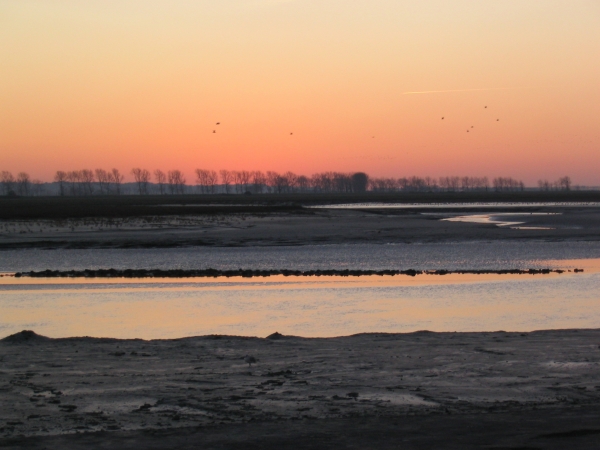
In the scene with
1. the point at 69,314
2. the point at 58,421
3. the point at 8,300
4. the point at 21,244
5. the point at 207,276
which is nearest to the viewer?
the point at 58,421

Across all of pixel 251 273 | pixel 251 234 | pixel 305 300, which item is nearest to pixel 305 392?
pixel 305 300

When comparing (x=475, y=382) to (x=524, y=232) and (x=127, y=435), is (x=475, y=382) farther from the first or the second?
(x=524, y=232)

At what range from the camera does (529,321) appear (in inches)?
647

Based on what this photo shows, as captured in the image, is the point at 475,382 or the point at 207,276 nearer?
the point at 475,382

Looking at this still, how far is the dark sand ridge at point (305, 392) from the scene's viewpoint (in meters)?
7.43

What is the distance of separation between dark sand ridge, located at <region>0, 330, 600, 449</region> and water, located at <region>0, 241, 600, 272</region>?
53.7ft

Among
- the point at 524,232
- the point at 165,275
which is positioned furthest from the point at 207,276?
the point at 524,232

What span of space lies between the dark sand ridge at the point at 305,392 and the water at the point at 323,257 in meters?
16.4

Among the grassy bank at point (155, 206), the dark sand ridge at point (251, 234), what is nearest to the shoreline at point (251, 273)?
the dark sand ridge at point (251, 234)

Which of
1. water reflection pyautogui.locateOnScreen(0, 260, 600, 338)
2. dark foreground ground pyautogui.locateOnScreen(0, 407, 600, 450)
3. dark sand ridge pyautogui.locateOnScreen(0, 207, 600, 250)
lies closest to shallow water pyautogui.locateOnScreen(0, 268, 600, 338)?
water reflection pyautogui.locateOnScreen(0, 260, 600, 338)

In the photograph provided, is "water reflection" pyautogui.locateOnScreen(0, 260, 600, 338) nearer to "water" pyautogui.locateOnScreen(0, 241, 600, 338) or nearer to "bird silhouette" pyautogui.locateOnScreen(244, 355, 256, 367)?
"water" pyautogui.locateOnScreen(0, 241, 600, 338)

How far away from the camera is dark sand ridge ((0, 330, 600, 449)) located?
24.4 ft

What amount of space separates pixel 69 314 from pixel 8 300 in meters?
3.58

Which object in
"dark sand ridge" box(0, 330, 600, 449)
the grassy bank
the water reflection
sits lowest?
the water reflection
